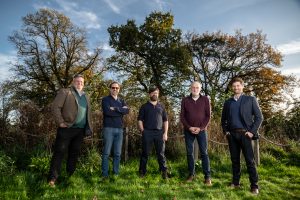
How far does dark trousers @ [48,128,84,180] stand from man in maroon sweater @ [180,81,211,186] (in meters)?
2.19

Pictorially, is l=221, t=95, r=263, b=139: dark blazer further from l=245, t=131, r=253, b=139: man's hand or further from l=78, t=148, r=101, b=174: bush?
l=78, t=148, r=101, b=174: bush

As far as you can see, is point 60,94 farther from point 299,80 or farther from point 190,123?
point 299,80

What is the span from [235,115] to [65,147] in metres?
3.33

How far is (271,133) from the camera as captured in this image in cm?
1095

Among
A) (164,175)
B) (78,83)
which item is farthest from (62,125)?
(164,175)

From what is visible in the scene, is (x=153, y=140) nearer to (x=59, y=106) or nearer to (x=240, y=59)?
(x=59, y=106)

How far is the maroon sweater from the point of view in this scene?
627 centimetres

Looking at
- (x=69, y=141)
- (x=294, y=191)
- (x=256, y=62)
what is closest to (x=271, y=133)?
(x=294, y=191)

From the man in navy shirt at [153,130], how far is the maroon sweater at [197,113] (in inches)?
21.3

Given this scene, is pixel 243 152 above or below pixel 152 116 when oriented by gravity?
below

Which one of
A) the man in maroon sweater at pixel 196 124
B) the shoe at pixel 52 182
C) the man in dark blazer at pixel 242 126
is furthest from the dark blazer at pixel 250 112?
the shoe at pixel 52 182

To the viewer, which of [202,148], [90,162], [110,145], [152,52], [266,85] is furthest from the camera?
[266,85]

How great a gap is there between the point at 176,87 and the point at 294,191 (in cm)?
1910

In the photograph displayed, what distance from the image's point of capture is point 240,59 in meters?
31.4
